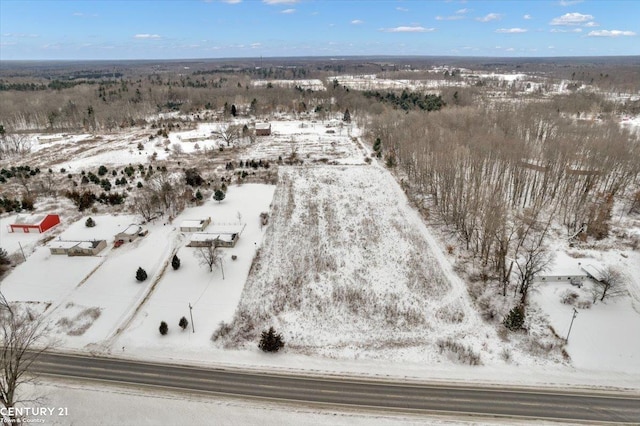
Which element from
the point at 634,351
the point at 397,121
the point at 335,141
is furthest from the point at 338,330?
the point at 335,141

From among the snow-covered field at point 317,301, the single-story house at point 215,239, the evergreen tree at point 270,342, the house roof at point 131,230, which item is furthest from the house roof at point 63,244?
the evergreen tree at point 270,342

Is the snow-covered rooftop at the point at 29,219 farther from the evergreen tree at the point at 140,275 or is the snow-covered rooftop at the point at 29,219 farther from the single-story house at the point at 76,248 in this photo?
the evergreen tree at the point at 140,275

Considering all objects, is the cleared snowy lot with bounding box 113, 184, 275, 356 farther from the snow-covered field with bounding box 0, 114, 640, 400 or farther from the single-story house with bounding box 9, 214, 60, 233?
the single-story house with bounding box 9, 214, 60, 233

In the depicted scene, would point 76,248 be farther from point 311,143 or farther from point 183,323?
point 311,143

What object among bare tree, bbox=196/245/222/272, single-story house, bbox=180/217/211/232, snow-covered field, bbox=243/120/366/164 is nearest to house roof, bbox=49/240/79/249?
single-story house, bbox=180/217/211/232

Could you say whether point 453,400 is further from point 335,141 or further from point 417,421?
point 335,141

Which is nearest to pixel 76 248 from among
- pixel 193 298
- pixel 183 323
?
pixel 193 298
